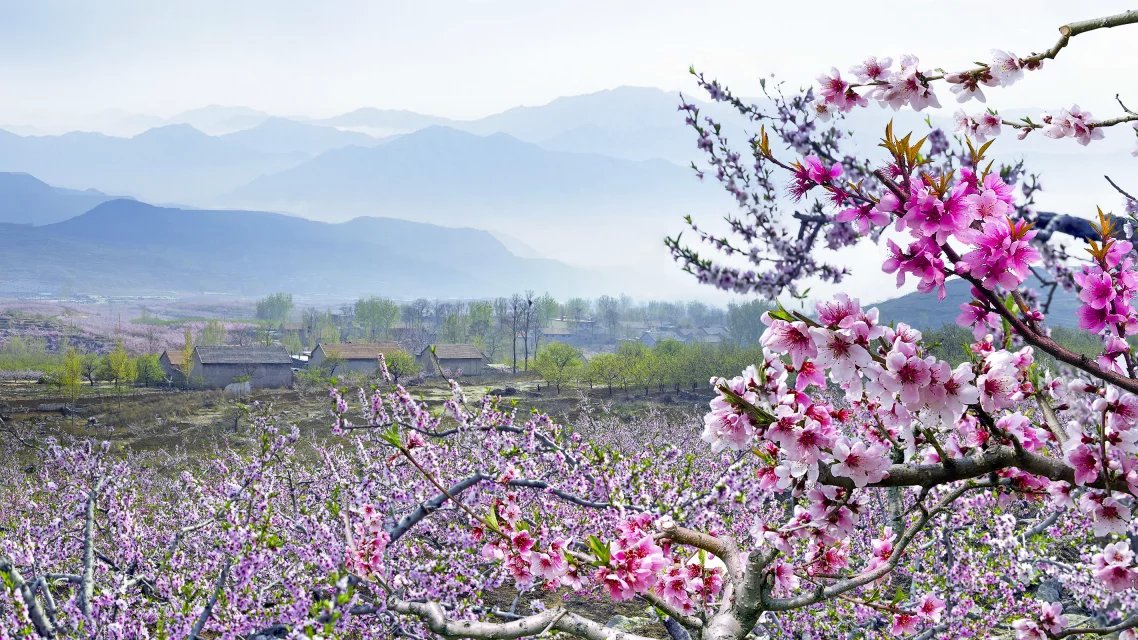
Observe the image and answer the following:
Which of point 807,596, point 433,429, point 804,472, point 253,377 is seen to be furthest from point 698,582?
point 253,377

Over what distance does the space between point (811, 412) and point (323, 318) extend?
158 meters

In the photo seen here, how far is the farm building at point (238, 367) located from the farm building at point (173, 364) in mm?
1095

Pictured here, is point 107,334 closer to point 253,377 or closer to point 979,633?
point 253,377

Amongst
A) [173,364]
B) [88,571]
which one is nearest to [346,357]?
[173,364]

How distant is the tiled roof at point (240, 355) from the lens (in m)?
63.2

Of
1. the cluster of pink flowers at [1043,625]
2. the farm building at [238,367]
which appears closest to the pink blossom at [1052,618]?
the cluster of pink flowers at [1043,625]

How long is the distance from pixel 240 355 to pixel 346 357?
527 inches

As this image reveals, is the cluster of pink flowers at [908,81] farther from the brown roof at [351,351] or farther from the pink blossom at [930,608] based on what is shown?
the brown roof at [351,351]

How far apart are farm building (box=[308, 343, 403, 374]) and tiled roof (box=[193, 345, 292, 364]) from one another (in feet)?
21.5

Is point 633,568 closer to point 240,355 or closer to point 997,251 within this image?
point 997,251

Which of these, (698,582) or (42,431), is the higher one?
(698,582)

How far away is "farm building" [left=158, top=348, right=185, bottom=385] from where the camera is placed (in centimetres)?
6181

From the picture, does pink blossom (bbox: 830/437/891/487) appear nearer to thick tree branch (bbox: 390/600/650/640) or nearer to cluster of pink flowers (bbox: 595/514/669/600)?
cluster of pink flowers (bbox: 595/514/669/600)

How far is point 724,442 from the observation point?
2170 mm
